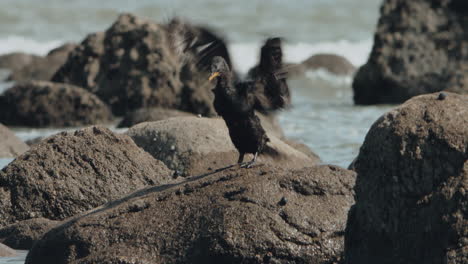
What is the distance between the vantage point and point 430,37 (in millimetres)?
18250

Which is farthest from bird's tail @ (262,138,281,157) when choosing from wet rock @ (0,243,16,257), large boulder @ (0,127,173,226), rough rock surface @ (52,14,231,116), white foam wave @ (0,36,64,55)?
white foam wave @ (0,36,64,55)

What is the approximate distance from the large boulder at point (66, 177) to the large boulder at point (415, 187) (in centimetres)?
268

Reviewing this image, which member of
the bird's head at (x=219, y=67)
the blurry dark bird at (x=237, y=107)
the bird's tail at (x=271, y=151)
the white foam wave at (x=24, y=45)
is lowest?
the white foam wave at (x=24, y=45)

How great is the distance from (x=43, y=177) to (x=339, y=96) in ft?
48.6

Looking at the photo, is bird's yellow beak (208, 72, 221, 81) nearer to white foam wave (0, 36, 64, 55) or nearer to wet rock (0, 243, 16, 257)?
wet rock (0, 243, 16, 257)

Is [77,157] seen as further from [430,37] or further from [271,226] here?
[430,37]

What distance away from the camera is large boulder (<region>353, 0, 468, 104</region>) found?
17.7 metres

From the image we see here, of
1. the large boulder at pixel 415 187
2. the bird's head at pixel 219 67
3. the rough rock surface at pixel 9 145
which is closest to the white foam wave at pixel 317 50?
the rough rock surface at pixel 9 145

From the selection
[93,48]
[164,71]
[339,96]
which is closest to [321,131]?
[164,71]

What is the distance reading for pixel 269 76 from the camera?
6543 mm

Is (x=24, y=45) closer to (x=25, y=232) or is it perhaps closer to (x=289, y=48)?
(x=289, y=48)

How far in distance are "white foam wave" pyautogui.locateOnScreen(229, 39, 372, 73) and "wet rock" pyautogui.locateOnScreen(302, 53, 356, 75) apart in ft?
6.82

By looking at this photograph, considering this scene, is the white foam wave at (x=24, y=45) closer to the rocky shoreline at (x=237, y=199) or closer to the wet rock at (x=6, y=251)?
the rocky shoreline at (x=237, y=199)

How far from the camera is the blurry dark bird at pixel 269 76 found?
21.3ft
